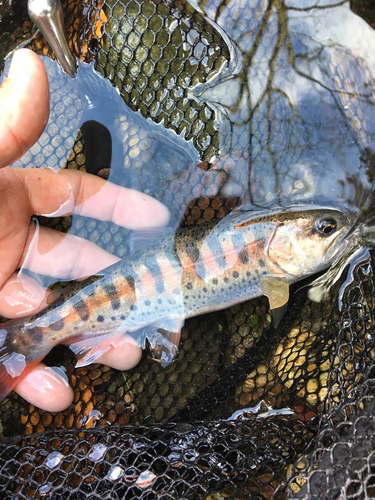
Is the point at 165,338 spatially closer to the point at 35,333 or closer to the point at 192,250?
the point at 192,250

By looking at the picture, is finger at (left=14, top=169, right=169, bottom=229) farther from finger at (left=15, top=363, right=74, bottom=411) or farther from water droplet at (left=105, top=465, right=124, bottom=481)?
water droplet at (left=105, top=465, right=124, bottom=481)

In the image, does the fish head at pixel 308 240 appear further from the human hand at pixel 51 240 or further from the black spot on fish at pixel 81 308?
the black spot on fish at pixel 81 308

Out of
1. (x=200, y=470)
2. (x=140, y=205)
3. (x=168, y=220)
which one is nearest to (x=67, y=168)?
(x=140, y=205)

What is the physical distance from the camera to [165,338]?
281cm

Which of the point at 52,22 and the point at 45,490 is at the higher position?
the point at 52,22

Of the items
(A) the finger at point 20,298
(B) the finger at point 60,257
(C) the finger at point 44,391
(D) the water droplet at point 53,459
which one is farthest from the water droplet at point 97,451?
(B) the finger at point 60,257

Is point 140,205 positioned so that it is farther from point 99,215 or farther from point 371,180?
point 371,180

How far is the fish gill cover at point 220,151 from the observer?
2609 millimetres

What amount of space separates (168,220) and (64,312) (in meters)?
1.03

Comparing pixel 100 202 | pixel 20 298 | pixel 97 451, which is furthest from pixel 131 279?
pixel 97 451

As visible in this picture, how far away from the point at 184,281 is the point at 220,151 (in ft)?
3.40

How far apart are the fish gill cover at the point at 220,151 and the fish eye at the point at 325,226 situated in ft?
0.66

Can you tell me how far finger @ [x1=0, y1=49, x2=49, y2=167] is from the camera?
184 cm

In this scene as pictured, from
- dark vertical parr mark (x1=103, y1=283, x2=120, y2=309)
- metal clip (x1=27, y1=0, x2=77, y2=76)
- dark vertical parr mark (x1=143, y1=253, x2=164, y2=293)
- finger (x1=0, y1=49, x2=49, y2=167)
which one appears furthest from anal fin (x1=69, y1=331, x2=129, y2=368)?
metal clip (x1=27, y1=0, x2=77, y2=76)
